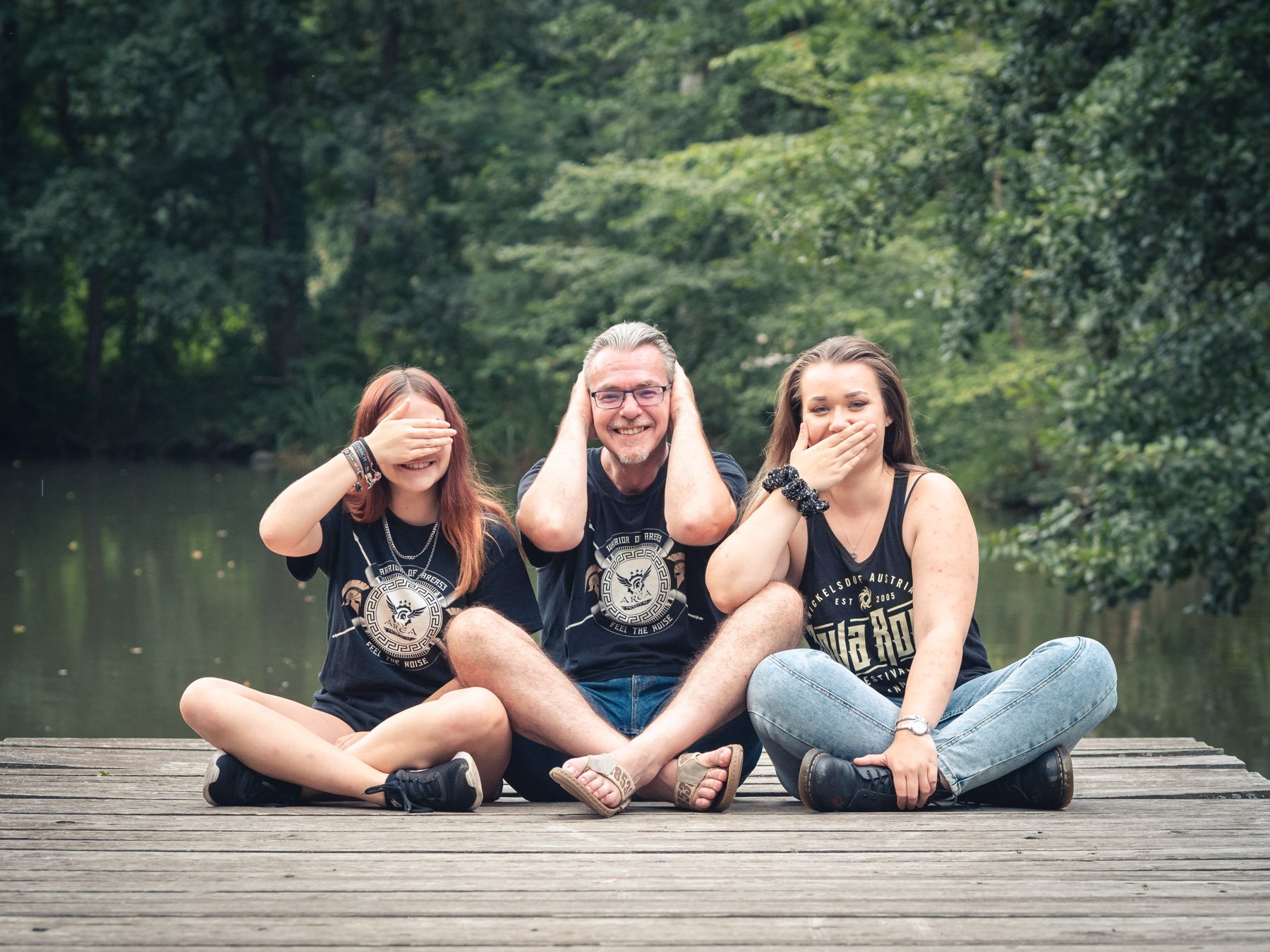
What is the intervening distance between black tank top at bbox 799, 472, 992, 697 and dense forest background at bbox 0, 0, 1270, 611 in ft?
9.19

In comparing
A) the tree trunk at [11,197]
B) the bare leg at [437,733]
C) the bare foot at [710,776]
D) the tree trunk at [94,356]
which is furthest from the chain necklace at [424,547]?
the tree trunk at [94,356]

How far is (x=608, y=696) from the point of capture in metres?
3.10

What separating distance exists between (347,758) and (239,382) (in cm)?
2023

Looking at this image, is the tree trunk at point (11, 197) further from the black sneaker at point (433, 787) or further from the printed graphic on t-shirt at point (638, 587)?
the black sneaker at point (433, 787)

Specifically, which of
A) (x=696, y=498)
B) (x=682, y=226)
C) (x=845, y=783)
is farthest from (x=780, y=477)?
(x=682, y=226)

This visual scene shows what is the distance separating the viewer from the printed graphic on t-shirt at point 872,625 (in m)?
2.99

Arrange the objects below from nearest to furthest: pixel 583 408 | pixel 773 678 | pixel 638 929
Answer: pixel 638 929 < pixel 773 678 < pixel 583 408

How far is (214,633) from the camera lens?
924cm

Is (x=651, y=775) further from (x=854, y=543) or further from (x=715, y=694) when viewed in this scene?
(x=854, y=543)

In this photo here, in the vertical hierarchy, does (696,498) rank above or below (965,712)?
above

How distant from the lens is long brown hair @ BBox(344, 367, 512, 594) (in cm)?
307

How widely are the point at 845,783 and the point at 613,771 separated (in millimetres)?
477

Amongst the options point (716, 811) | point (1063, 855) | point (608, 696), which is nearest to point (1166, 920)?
point (1063, 855)

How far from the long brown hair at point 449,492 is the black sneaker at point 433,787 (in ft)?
1.32
